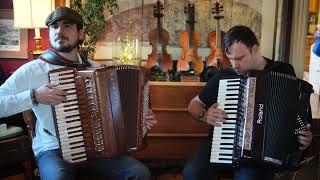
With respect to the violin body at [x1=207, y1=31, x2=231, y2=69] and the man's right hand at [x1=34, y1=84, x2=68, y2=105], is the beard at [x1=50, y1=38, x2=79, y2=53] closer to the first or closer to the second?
the man's right hand at [x1=34, y1=84, x2=68, y2=105]

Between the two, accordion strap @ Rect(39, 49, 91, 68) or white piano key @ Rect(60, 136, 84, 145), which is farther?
accordion strap @ Rect(39, 49, 91, 68)

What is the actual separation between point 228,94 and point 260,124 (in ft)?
0.67

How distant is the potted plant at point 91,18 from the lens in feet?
8.33

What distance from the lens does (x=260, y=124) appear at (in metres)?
1.71

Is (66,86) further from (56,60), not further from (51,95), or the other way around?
(56,60)

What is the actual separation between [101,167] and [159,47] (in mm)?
1211

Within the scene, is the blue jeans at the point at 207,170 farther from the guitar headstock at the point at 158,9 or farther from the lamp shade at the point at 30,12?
the lamp shade at the point at 30,12

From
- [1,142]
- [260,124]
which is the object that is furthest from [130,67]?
[1,142]

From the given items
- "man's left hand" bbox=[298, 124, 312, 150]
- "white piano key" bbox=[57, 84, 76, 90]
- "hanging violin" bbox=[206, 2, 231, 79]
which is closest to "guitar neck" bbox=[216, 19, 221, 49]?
A: "hanging violin" bbox=[206, 2, 231, 79]

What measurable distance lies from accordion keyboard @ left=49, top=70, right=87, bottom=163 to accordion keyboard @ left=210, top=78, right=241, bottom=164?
646 mm

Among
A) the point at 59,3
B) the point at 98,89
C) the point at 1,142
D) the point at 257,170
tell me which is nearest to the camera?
the point at 98,89

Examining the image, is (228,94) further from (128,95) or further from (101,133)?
(101,133)

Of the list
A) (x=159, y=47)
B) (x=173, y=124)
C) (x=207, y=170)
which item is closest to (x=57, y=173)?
(x=207, y=170)

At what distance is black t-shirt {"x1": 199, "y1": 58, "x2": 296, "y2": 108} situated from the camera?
1.90 m
